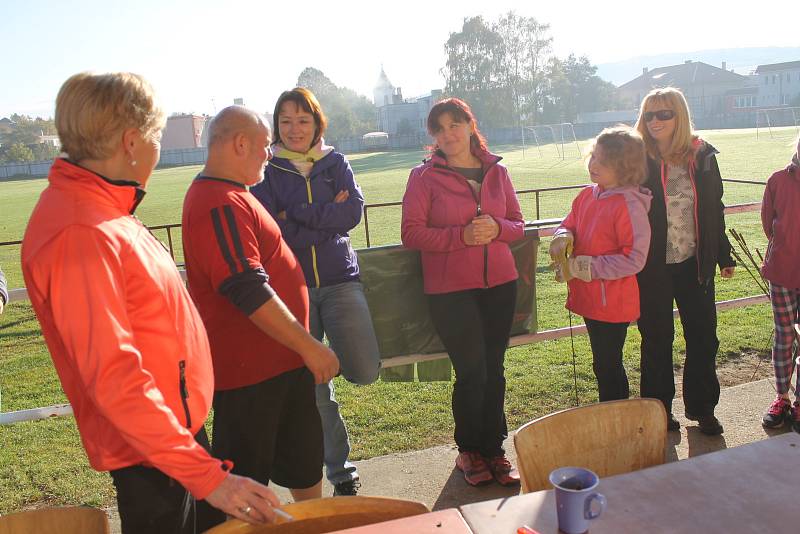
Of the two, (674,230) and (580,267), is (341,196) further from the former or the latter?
(674,230)

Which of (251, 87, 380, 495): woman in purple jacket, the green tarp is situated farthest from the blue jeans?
the green tarp


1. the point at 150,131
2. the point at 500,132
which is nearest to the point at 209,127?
the point at 150,131

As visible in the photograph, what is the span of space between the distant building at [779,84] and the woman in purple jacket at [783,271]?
337 ft

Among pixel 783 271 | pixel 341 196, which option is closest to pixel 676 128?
pixel 783 271

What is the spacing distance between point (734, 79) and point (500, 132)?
147ft

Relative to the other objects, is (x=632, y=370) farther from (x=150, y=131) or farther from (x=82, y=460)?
(x=150, y=131)

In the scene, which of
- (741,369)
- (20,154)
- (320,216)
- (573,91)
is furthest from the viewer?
(573,91)

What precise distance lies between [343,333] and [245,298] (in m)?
1.11

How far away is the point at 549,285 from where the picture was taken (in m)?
9.47

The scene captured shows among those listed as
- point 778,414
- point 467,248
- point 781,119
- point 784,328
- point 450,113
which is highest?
point 450,113

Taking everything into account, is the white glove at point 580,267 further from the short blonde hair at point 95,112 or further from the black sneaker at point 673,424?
the short blonde hair at point 95,112

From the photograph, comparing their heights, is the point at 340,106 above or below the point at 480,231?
above

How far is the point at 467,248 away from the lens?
3295 mm

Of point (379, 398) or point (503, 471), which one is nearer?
point (503, 471)
